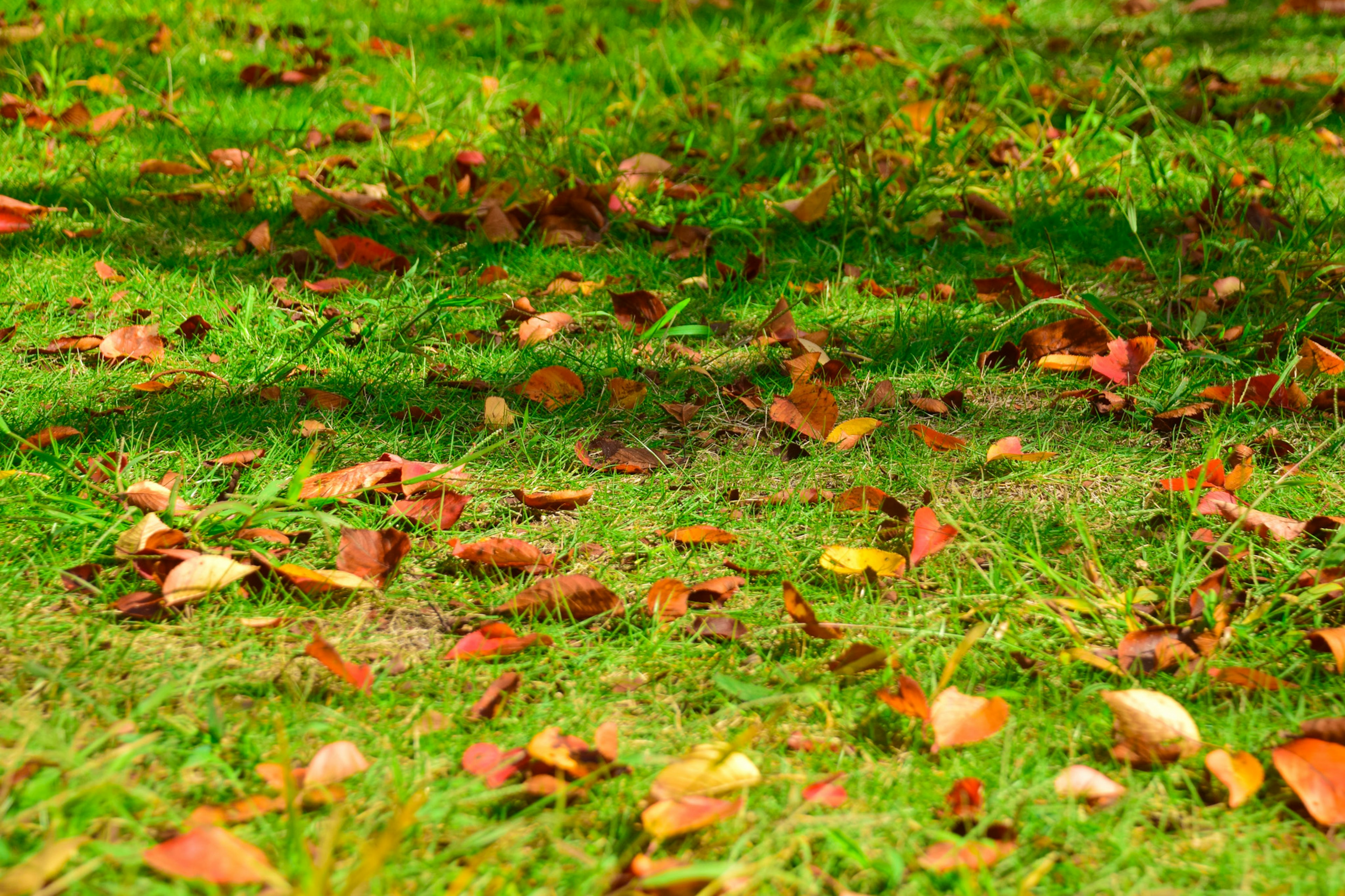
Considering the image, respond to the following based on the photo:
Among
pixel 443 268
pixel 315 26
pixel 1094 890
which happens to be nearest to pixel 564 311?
pixel 443 268

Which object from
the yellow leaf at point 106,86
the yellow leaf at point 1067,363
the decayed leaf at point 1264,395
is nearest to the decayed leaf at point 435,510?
the yellow leaf at point 1067,363

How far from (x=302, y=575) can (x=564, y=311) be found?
1.11 metres

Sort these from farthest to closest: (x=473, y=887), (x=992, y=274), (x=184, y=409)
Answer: (x=992, y=274) < (x=184, y=409) < (x=473, y=887)

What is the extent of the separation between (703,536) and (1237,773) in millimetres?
783

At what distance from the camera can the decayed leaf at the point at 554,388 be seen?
197 cm

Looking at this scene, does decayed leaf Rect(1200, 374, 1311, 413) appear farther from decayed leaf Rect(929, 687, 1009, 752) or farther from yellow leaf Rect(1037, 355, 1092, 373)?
decayed leaf Rect(929, 687, 1009, 752)

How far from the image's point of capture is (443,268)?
255cm

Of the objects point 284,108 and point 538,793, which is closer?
point 538,793

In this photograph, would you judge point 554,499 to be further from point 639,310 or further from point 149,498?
point 639,310

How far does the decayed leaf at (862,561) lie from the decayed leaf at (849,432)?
1.28 feet

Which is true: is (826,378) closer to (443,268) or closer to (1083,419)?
(1083,419)

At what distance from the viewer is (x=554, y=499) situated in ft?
5.48

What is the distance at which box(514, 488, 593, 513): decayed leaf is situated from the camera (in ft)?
5.48

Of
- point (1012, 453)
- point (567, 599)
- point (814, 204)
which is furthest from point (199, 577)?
point (814, 204)
